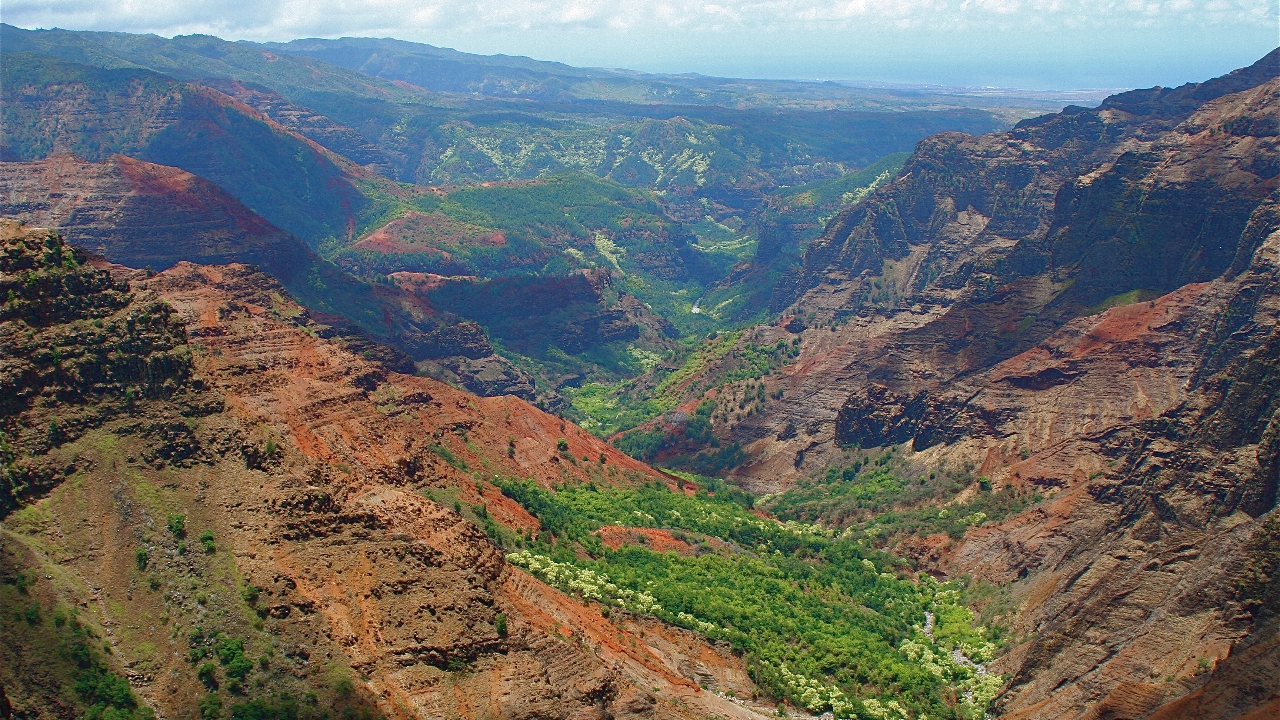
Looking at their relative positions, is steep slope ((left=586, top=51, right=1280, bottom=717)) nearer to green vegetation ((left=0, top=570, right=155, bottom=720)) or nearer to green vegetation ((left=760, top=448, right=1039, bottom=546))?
green vegetation ((left=760, top=448, right=1039, bottom=546))

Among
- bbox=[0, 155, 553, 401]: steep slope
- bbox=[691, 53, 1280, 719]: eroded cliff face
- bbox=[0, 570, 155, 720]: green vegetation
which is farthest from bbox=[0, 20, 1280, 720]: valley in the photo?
bbox=[0, 155, 553, 401]: steep slope

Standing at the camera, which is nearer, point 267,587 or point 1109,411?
point 267,587

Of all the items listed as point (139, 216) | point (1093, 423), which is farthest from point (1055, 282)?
point (139, 216)

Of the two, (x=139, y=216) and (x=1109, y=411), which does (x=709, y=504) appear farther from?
(x=139, y=216)

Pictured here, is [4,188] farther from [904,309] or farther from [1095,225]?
[1095,225]

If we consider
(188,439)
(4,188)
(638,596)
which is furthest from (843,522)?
(4,188)

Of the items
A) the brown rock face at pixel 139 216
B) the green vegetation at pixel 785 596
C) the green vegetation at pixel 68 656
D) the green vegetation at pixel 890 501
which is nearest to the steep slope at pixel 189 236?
the brown rock face at pixel 139 216
